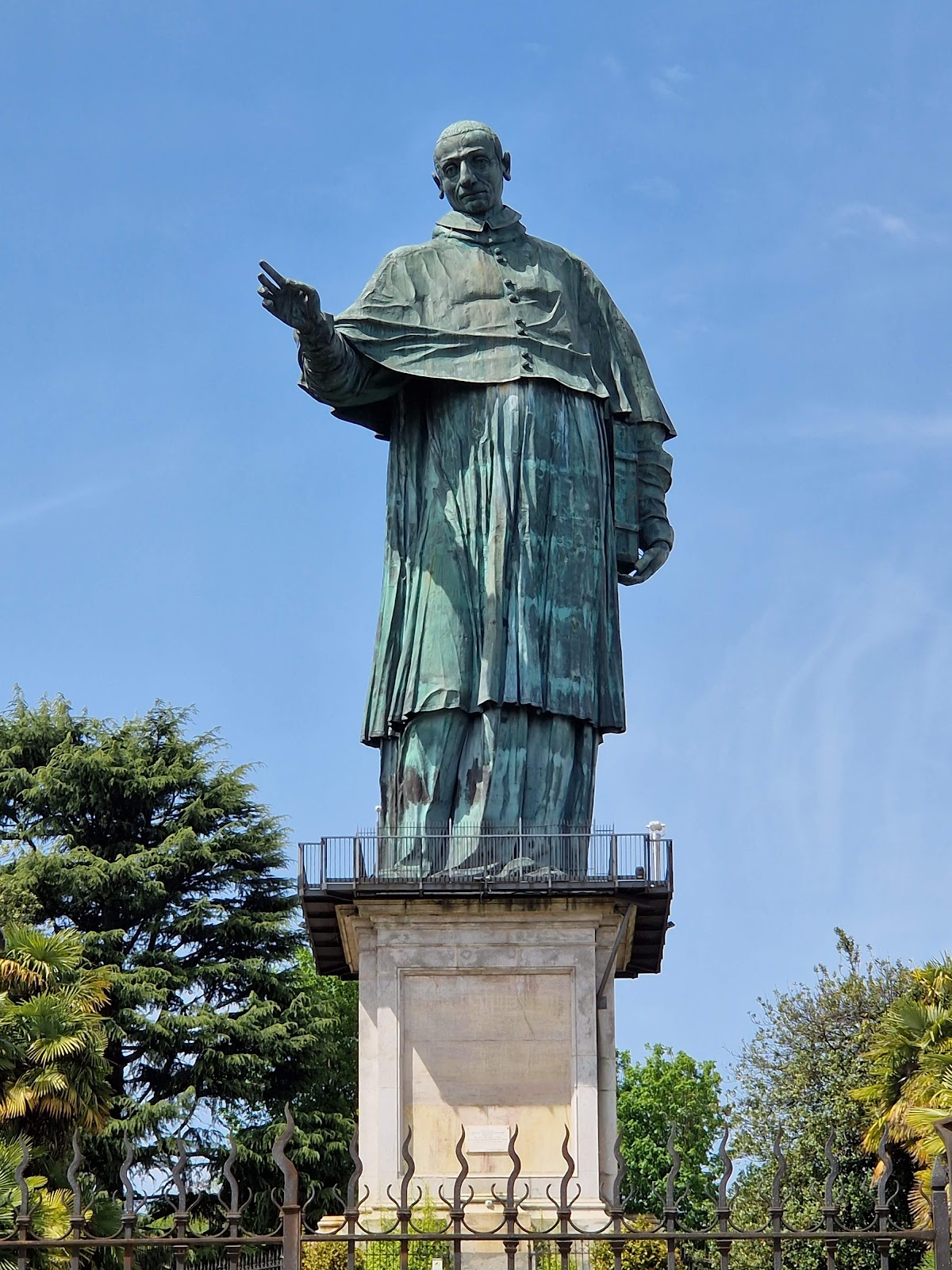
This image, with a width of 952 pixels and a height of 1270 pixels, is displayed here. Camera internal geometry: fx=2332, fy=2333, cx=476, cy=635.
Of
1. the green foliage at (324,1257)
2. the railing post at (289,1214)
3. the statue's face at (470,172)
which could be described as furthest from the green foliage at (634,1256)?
the statue's face at (470,172)

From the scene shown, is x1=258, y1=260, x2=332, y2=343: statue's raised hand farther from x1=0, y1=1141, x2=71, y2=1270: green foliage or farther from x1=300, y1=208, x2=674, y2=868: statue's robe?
x1=0, y1=1141, x2=71, y2=1270: green foliage

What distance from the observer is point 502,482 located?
20.8m

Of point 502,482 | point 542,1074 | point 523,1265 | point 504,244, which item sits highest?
point 504,244

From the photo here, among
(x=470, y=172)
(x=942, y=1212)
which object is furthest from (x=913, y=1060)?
(x=942, y=1212)

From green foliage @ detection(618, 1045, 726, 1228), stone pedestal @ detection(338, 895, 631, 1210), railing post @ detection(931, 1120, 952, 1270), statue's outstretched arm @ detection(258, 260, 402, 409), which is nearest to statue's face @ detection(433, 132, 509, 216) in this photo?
statue's outstretched arm @ detection(258, 260, 402, 409)

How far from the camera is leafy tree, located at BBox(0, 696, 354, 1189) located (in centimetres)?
3225

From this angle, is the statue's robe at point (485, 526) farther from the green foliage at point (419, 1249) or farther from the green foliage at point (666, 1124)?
the green foliage at point (666, 1124)

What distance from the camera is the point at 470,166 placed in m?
21.8

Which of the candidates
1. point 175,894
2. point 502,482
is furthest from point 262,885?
point 502,482

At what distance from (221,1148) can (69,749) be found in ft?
22.2

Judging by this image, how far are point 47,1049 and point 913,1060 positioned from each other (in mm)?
9194

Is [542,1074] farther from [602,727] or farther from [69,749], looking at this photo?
[69,749]

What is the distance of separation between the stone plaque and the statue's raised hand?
6913mm

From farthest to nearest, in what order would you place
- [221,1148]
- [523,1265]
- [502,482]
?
[221,1148], [502,482], [523,1265]
